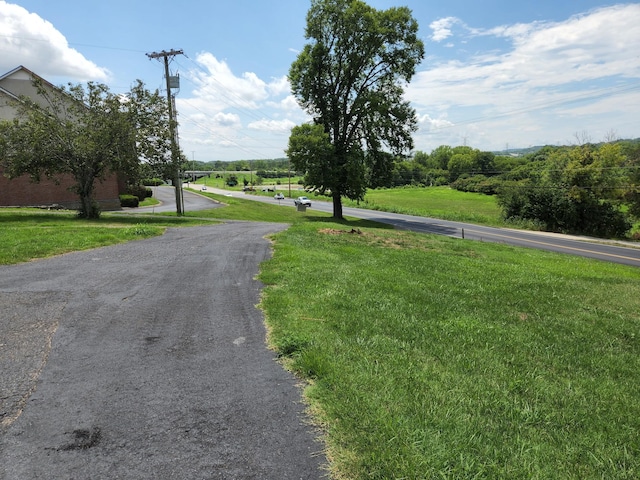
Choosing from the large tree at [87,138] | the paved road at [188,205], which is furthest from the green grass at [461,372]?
the paved road at [188,205]

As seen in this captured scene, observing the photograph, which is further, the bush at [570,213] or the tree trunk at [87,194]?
the bush at [570,213]

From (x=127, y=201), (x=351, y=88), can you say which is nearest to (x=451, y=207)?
(x=351, y=88)

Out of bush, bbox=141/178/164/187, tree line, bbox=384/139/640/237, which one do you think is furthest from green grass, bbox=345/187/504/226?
bush, bbox=141/178/164/187

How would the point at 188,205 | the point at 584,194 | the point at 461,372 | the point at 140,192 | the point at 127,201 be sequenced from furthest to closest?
the point at 140,192 < the point at 188,205 < the point at 127,201 < the point at 584,194 < the point at 461,372

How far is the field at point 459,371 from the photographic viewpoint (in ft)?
9.19

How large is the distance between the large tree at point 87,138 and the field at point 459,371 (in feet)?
52.5

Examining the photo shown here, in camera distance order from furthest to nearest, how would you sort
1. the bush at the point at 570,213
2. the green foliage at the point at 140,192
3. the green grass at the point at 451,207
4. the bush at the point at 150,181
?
the green grass at the point at 451,207, the green foliage at the point at 140,192, the bush at the point at 570,213, the bush at the point at 150,181

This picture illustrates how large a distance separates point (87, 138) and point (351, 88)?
22.1m

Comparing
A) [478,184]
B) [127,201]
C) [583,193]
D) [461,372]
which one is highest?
[478,184]

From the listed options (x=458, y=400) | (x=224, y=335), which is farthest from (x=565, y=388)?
(x=224, y=335)

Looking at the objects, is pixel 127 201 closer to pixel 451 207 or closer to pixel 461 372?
pixel 461 372

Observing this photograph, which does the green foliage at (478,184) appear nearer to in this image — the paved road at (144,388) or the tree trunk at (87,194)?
the tree trunk at (87,194)

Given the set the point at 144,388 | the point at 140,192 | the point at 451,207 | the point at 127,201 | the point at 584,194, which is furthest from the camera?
the point at 451,207

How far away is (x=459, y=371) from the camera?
4207 millimetres
